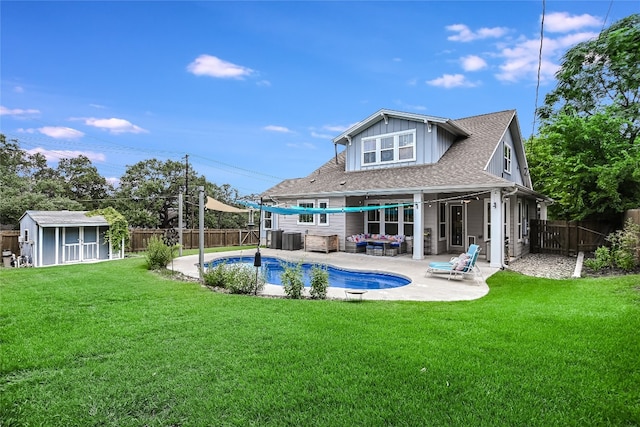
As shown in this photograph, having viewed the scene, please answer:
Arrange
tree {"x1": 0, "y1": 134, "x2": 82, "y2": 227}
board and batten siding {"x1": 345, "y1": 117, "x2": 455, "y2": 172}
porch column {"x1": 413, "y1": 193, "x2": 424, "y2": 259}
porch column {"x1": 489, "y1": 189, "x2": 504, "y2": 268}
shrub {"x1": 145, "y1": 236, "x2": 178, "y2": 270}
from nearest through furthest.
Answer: porch column {"x1": 489, "y1": 189, "x2": 504, "y2": 268} < shrub {"x1": 145, "y1": 236, "x2": 178, "y2": 270} < porch column {"x1": 413, "y1": 193, "x2": 424, "y2": 259} < board and batten siding {"x1": 345, "y1": 117, "x2": 455, "y2": 172} < tree {"x1": 0, "y1": 134, "x2": 82, "y2": 227}

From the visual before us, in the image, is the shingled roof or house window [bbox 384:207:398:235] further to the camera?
house window [bbox 384:207:398:235]

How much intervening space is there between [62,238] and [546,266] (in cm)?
1769

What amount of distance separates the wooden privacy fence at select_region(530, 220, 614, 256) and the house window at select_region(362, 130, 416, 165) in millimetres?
6630

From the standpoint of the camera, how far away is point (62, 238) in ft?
43.8

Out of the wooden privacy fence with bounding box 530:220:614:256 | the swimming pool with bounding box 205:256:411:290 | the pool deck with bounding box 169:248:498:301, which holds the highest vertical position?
the wooden privacy fence with bounding box 530:220:614:256

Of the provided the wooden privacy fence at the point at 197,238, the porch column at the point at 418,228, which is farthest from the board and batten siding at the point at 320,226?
the wooden privacy fence at the point at 197,238

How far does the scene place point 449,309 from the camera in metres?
6.02

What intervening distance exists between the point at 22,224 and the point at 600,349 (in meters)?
17.9

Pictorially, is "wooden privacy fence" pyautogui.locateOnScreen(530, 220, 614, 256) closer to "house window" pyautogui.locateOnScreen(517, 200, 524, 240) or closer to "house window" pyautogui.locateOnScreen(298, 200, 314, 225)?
"house window" pyautogui.locateOnScreen(517, 200, 524, 240)

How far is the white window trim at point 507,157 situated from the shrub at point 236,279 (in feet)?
39.9

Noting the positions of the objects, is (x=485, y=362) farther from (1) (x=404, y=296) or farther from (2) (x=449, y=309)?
(1) (x=404, y=296)

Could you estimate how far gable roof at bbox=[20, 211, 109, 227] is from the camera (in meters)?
12.8

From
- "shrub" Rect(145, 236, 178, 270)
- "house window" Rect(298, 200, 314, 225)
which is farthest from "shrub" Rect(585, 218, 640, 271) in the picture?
"shrub" Rect(145, 236, 178, 270)

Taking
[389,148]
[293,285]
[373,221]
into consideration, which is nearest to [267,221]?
[373,221]
